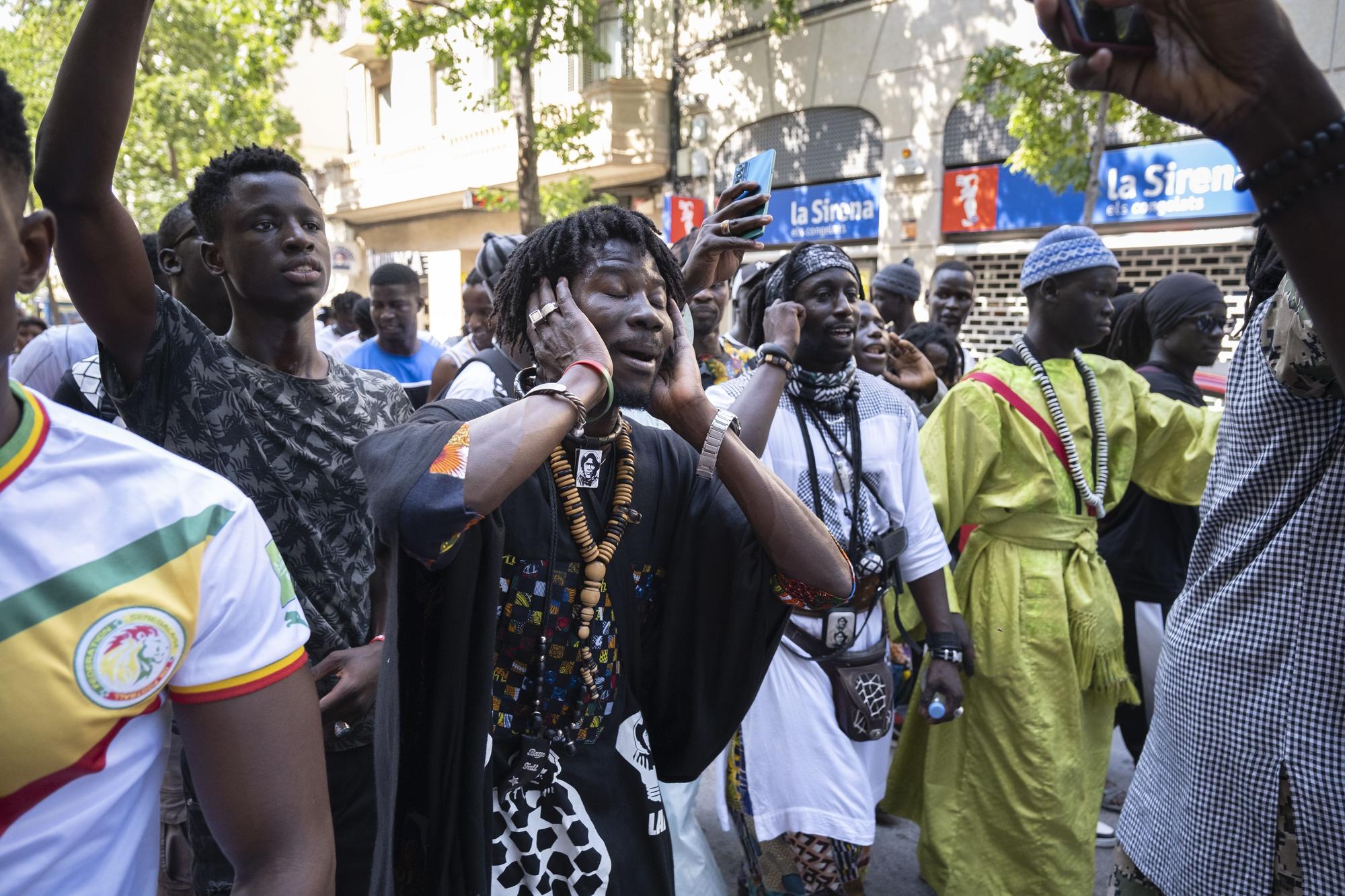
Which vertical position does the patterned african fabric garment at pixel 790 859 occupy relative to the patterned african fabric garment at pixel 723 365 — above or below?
below

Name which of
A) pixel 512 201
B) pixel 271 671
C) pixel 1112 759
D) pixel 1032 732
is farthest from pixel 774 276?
pixel 512 201

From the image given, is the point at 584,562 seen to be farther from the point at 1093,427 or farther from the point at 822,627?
the point at 1093,427

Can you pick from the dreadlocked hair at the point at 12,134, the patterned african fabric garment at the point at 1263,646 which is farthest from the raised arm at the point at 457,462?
the patterned african fabric garment at the point at 1263,646

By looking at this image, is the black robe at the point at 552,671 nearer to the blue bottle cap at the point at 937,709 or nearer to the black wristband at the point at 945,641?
the blue bottle cap at the point at 937,709

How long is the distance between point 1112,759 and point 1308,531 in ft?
13.7

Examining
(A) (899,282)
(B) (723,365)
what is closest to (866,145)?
(A) (899,282)

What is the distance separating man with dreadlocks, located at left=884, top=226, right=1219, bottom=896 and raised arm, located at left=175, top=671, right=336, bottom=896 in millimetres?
2894

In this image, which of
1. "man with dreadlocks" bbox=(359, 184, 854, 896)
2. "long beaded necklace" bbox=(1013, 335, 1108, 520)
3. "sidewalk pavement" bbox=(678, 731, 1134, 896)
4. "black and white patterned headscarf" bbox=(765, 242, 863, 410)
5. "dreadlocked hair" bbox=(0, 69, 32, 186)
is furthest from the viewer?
"sidewalk pavement" bbox=(678, 731, 1134, 896)

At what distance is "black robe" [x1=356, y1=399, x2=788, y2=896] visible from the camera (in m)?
1.74

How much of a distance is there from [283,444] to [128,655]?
1.32 metres

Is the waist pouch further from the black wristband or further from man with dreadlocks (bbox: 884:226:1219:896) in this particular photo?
man with dreadlocks (bbox: 884:226:1219:896)

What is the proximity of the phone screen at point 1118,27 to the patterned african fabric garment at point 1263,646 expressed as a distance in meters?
0.62

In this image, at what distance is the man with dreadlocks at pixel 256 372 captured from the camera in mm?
1924

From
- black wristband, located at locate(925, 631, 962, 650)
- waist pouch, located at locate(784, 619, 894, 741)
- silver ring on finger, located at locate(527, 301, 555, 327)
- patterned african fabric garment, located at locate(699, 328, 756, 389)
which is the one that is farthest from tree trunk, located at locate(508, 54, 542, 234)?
silver ring on finger, located at locate(527, 301, 555, 327)
